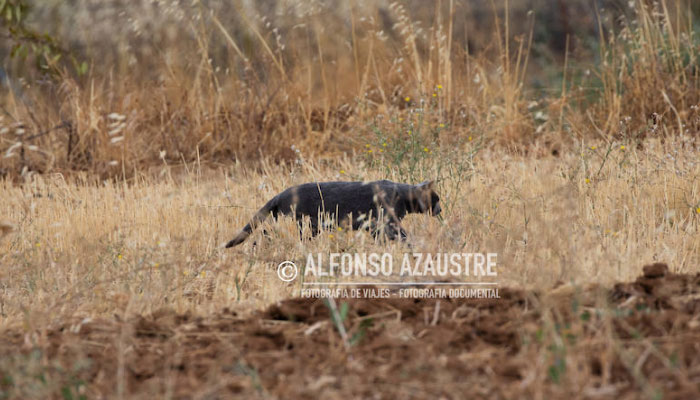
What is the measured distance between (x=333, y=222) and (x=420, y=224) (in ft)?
→ 1.88

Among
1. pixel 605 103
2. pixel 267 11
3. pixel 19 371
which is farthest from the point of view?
pixel 267 11

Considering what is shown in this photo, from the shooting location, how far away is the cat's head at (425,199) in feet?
13.2

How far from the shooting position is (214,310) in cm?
306

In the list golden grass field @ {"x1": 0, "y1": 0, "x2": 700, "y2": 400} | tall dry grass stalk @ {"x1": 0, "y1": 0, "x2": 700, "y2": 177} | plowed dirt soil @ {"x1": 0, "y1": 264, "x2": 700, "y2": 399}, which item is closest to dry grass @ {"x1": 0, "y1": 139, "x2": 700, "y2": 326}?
golden grass field @ {"x1": 0, "y1": 0, "x2": 700, "y2": 400}

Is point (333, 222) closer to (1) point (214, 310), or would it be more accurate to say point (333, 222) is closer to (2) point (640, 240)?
(1) point (214, 310)

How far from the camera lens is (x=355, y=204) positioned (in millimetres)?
4164

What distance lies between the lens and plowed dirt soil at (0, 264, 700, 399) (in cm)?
217

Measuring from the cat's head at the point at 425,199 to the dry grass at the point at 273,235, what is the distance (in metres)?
0.11

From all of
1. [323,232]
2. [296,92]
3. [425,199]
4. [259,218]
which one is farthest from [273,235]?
[296,92]

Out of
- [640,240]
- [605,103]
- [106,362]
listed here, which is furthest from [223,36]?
[106,362]

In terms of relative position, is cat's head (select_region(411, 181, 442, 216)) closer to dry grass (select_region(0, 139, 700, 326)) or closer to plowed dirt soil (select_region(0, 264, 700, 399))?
dry grass (select_region(0, 139, 700, 326))

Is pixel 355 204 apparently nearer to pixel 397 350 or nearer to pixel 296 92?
pixel 397 350

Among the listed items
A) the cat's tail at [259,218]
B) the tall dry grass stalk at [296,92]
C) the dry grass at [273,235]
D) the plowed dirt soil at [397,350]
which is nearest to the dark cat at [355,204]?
the cat's tail at [259,218]

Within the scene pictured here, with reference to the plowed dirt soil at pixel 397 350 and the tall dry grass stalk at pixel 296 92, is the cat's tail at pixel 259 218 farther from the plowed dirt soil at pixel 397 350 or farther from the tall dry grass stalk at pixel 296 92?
the tall dry grass stalk at pixel 296 92
